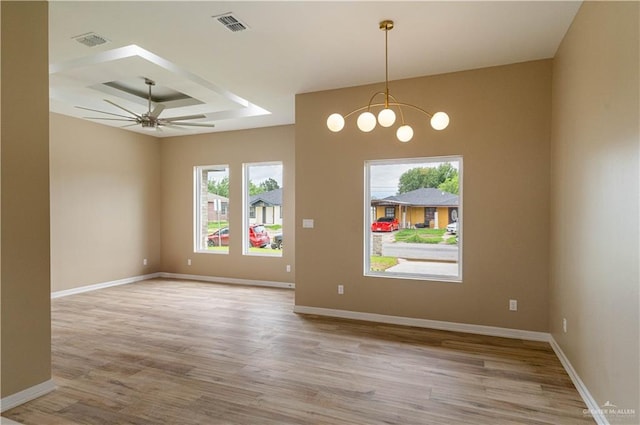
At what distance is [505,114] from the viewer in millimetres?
3980

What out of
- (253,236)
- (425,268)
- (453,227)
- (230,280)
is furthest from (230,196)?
(453,227)

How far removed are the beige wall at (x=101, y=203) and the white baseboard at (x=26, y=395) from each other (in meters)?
3.84

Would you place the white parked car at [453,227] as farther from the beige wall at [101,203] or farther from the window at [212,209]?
the beige wall at [101,203]

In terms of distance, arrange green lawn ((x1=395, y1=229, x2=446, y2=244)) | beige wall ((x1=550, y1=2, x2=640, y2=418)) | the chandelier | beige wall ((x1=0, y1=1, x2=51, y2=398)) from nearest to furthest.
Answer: beige wall ((x1=550, y1=2, x2=640, y2=418)) → beige wall ((x1=0, y1=1, x2=51, y2=398)) → the chandelier → green lawn ((x1=395, y1=229, x2=446, y2=244))

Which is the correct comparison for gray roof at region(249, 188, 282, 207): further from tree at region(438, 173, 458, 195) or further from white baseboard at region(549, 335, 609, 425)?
white baseboard at region(549, 335, 609, 425)

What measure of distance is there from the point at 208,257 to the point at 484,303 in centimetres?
546

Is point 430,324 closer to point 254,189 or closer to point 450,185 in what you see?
point 450,185

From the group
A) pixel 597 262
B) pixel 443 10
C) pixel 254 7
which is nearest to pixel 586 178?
pixel 597 262

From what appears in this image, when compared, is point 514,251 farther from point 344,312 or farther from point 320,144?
point 320,144

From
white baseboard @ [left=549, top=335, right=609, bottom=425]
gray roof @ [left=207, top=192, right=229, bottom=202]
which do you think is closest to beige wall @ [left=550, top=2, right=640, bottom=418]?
white baseboard @ [left=549, top=335, right=609, bottom=425]

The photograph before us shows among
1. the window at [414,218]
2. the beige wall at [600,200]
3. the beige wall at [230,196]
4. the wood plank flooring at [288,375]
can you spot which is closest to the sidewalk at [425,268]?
the window at [414,218]

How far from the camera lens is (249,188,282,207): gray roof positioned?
6.88 metres

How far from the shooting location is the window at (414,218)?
4.35 meters

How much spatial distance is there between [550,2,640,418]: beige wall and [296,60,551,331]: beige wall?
41 centimetres
